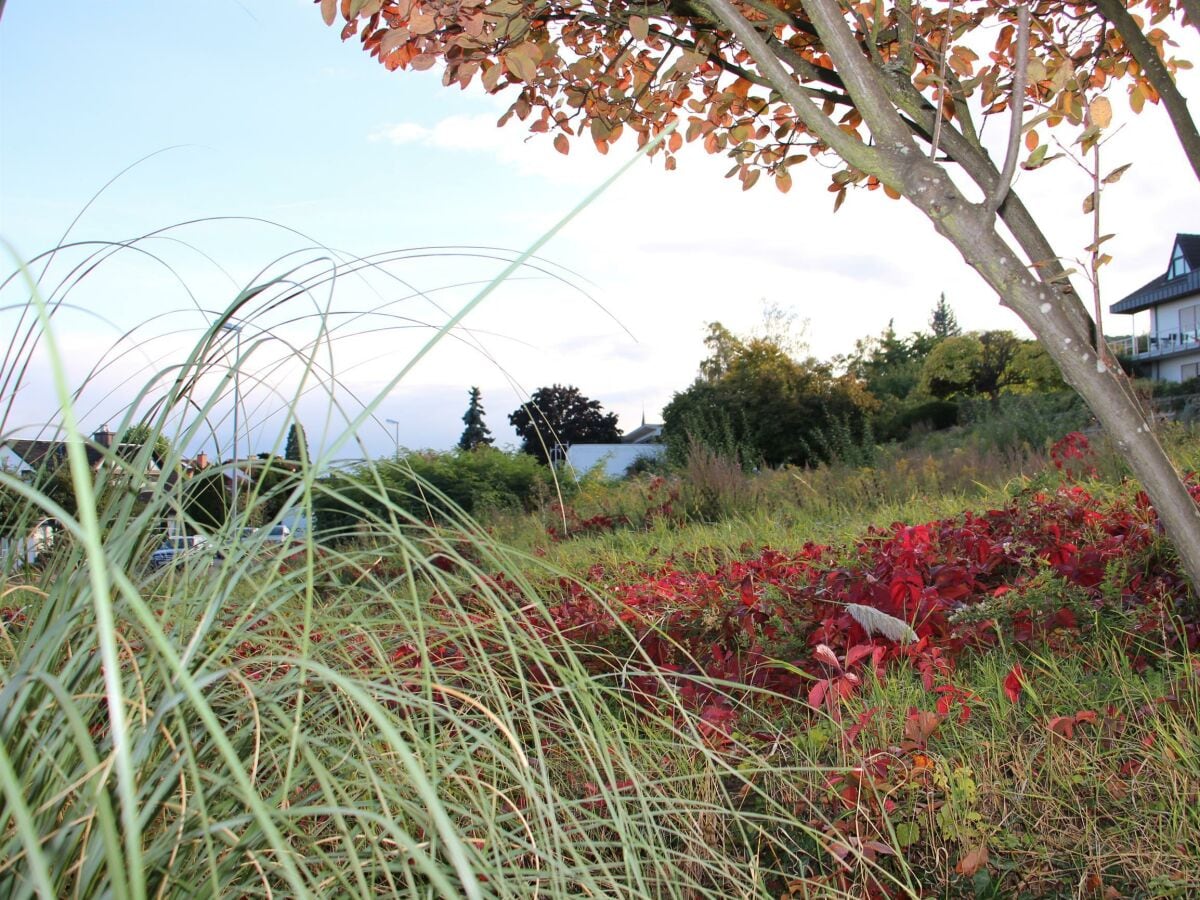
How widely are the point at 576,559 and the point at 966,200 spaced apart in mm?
3852

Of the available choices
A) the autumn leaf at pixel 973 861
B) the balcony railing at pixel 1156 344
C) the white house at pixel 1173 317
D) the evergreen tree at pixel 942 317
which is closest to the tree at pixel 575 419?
the balcony railing at pixel 1156 344

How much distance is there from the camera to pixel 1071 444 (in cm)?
497

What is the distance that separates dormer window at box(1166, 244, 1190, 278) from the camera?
42.7 meters

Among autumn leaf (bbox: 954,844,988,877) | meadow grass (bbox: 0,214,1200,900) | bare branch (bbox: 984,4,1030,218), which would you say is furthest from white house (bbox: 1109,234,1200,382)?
autumn leaf (bbox: 954,844,988,877)

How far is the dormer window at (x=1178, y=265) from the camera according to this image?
140ft

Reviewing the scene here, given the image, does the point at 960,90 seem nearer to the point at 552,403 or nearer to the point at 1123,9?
the point at 1123,9

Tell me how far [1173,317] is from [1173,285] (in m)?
1.45

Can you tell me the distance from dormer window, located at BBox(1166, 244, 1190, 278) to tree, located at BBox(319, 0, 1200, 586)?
45597 millimetres

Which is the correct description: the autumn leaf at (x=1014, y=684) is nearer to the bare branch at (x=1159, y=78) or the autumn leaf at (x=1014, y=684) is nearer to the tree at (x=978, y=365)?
the bare branch at (x=1159, y=78)

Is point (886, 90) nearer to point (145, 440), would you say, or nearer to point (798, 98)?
point (798, 98)

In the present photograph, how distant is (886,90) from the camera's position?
10.1 ft

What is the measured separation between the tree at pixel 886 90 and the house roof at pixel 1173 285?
4367 centimetres

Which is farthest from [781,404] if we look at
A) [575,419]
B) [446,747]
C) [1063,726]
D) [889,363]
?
[889,363]

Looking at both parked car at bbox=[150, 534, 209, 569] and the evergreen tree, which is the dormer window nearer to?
the evergreen tree
